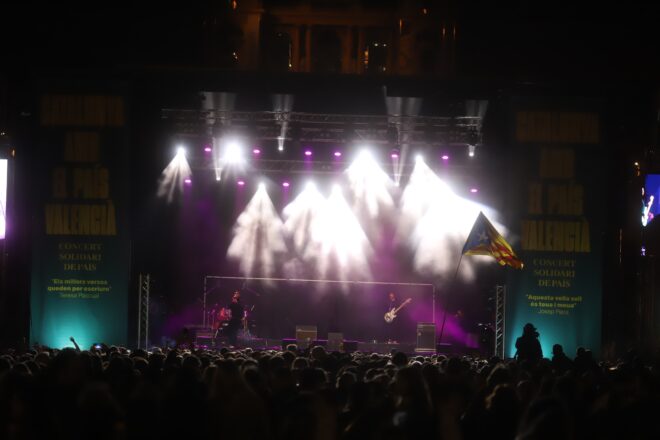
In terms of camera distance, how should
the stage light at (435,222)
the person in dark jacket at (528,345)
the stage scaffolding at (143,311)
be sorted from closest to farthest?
the person in dark jacket at (528,345) < the stage scaffolding at (143,311) < the stage light at (435,222)

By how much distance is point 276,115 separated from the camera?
22.0 meters

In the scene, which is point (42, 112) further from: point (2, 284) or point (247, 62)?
point (247, 62)

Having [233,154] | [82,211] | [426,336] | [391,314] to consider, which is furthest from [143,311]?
[391,314]

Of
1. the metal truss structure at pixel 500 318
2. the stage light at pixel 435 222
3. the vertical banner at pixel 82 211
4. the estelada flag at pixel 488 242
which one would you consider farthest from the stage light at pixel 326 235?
the estelada flag at pixel 488 242

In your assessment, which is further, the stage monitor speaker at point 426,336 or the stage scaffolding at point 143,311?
the stage monitor speaker at point 426,336

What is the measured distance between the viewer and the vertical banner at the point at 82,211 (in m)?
20.1

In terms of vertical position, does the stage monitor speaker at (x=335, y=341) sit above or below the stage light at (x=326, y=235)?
below

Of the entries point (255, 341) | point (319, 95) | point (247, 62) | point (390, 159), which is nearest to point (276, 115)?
point (319, 95)

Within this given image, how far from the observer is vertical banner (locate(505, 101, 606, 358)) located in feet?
65.8

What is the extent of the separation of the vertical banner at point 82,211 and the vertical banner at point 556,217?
28.7 ft

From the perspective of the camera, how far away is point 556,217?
66.7 ft

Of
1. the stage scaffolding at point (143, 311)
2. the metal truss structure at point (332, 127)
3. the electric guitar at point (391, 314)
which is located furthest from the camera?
the electric guitar at point (391, 314)

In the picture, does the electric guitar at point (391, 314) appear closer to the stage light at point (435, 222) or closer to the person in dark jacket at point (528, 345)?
the stage light at point (435, 222)

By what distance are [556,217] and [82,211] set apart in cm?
1057
